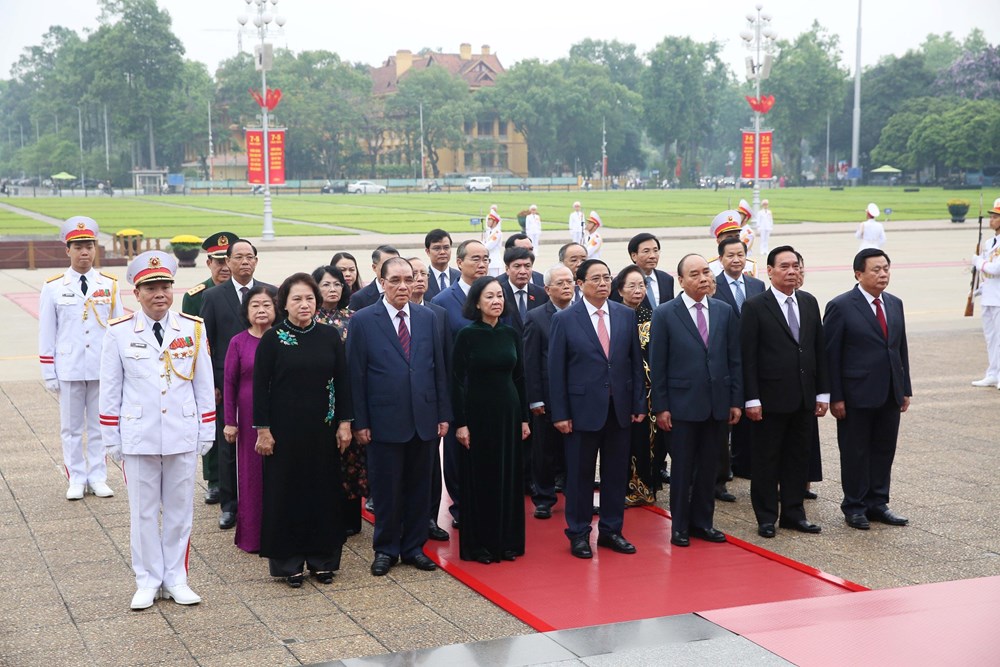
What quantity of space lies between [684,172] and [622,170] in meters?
7.01

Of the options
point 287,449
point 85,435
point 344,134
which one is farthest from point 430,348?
point 344,134

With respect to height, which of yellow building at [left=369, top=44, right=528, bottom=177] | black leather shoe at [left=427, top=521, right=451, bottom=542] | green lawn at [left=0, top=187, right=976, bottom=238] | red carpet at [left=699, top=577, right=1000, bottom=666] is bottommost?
black leather shoe at [left=427, top=521, right=451, bottom=542]

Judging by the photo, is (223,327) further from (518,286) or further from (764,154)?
(764,154)

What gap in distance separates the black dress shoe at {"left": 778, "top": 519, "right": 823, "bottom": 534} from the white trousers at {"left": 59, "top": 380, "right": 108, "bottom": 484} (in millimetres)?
4943

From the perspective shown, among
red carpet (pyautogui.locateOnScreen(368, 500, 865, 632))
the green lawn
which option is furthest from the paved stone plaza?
the green lawn

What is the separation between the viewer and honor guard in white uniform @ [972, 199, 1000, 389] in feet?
39.9

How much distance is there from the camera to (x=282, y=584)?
6.34m

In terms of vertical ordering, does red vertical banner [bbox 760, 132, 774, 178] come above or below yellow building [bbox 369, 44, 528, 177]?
below

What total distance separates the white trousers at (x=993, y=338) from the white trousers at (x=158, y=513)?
31.1ft

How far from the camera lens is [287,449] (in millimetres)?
6238

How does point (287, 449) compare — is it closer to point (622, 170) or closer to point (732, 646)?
point (732, 646)

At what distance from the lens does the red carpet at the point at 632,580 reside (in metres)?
5.86

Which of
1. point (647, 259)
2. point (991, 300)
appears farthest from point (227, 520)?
point (991, 300)

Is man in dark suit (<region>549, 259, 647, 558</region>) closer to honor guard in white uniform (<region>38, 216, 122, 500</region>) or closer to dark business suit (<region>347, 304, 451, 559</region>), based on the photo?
dark business suit (<region>347, 304, 451, 559</region>)
